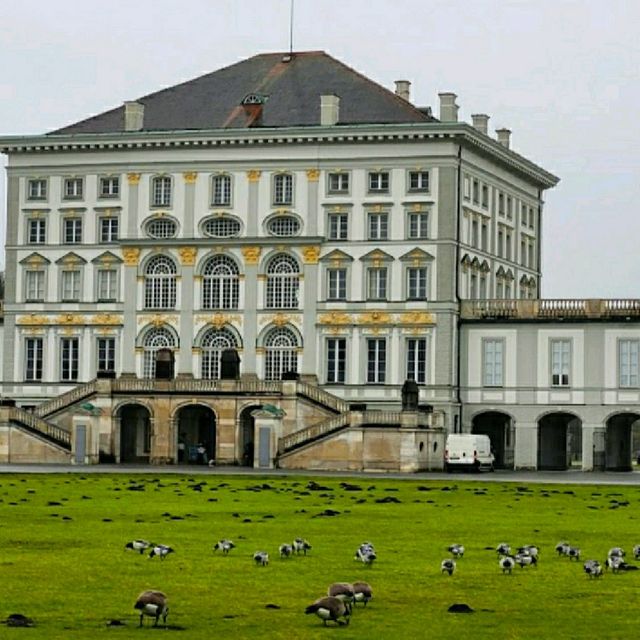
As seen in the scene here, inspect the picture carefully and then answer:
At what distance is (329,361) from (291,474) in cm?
2132

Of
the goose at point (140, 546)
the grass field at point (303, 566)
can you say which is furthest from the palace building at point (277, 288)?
the goose at point (140, 546)

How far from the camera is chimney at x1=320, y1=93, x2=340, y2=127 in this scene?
356 ft

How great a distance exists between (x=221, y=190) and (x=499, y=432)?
774 inches

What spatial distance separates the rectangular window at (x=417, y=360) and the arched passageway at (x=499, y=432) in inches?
170

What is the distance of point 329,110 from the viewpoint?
10856 cm

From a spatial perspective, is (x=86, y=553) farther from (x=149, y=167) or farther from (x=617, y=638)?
(x=149, y=167)

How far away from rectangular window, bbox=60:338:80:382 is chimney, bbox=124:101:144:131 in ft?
39.0

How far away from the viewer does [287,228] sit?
357 feet

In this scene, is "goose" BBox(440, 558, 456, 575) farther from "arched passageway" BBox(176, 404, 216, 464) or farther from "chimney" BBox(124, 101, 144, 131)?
"chimney" BBox(124, 101, 144, 131)

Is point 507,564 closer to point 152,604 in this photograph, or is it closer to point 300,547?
point 300,547

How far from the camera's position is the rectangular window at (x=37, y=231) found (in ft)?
371

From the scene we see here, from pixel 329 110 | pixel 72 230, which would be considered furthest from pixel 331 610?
pixel 72 230

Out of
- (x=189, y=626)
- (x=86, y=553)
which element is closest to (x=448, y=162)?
(x=86, y=553)

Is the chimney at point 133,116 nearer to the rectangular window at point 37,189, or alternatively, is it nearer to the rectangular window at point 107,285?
the rectangular window at point 37,189
